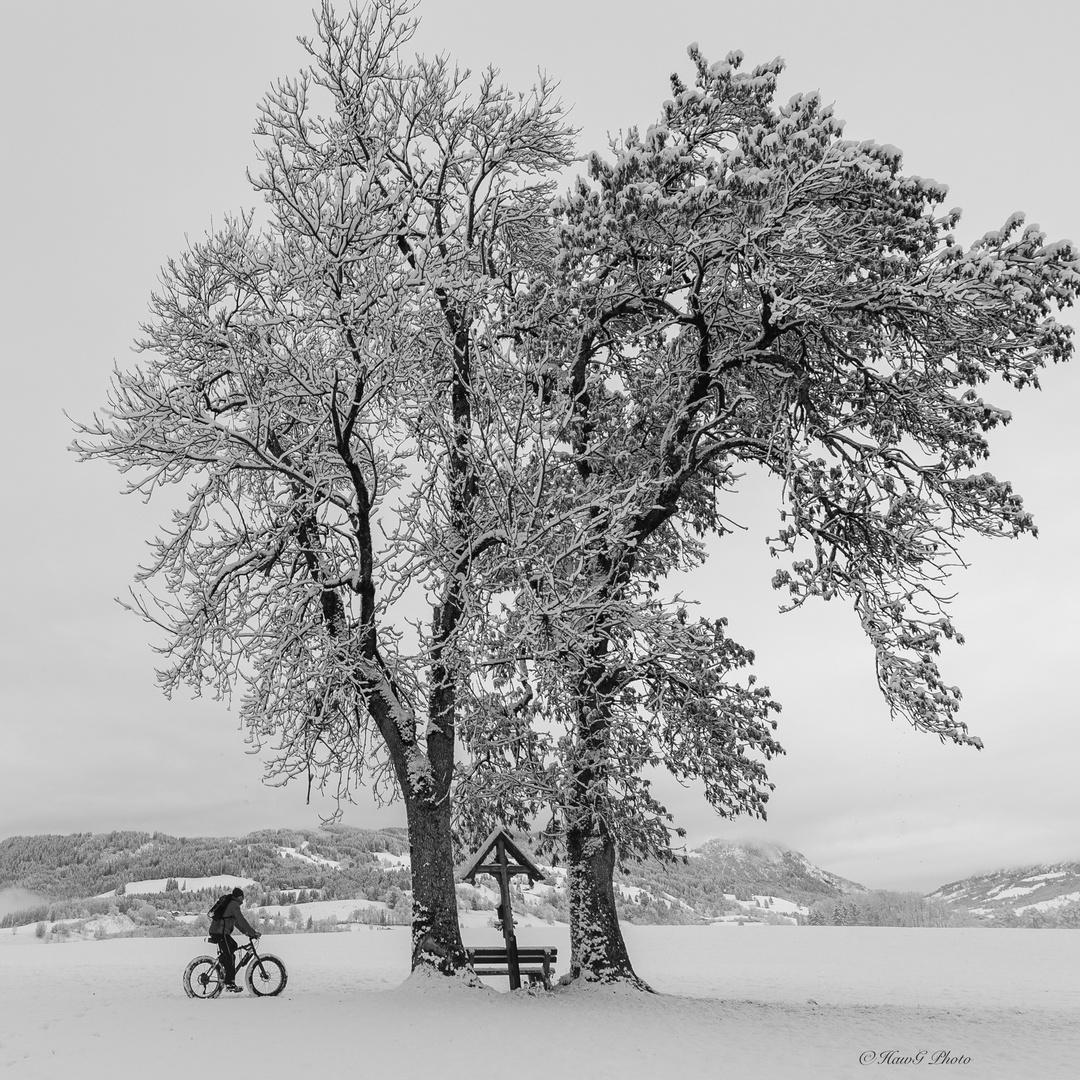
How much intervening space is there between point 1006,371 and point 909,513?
2336 millimetres

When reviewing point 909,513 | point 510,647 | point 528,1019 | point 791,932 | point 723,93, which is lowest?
point 791,932

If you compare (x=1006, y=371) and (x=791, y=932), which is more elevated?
(x=1006, y=371)

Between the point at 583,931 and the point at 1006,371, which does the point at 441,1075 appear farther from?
the point at 1006,371

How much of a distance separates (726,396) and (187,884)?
38.2 metres

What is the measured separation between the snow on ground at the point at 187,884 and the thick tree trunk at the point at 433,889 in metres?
29.6

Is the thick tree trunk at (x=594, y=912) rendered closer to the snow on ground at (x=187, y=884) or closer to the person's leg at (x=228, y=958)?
Result: the person's leg at (x=228, y=958)

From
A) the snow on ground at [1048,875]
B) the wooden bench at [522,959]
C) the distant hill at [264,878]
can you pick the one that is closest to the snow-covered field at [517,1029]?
the wooden bench at [522,959]

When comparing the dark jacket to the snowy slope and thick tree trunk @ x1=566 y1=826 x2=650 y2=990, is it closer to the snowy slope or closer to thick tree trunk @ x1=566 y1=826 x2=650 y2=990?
thick tree trunk @ x1=566 y1=826 x2=650 y2=990

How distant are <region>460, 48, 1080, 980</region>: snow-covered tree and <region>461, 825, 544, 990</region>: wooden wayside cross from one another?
928 mm

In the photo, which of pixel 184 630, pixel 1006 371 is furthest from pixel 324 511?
pixel 1006 371

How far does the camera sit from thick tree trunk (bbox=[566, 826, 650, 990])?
1367 cm

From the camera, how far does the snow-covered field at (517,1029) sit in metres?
8.75

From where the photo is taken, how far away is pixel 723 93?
12.3 meters

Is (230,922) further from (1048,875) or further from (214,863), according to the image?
(1048,875)
